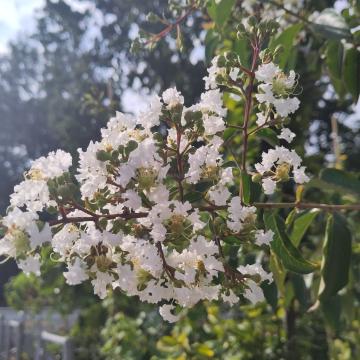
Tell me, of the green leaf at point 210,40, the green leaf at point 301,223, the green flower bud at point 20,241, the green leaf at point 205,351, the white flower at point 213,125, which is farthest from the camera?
the green leaf at point 205,351

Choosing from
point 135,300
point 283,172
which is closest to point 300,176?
point 283,172

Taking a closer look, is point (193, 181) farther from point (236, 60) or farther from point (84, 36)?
point (84, 36)

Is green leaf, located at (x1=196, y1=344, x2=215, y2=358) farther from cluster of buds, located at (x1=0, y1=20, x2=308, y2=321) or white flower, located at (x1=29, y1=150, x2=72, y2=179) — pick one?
white flower, located at (x1=29, y1=150, x2=72, y2=179)

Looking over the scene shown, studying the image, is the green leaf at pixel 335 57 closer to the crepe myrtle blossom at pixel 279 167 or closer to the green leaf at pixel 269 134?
the green leaf at pixel 269 134

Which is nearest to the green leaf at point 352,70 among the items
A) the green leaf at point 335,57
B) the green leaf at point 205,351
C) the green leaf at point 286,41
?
the green leaf at point 335,57

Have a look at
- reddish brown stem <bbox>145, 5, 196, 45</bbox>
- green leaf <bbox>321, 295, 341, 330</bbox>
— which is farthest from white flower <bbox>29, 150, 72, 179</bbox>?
green leaf <bbox>321, 295, 341, 330</bbox>

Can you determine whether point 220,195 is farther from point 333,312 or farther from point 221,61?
point 333,312
